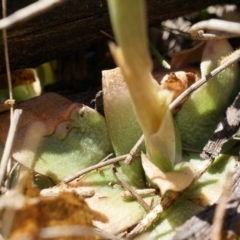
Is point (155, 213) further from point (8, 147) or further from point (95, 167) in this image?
point (8, 147)

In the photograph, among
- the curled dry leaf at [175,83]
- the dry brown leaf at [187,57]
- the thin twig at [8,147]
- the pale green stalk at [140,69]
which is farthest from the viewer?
the dry brown leaf at [187,57]

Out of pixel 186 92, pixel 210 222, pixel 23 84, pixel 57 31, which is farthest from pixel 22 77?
pixel 210 222

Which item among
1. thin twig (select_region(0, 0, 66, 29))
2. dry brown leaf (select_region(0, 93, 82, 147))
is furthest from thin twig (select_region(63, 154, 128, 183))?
thin twig (select_region(0, 0, 66, 29))

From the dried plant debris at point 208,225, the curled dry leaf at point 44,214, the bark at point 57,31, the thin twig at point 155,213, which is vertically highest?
the bark at point 57,31

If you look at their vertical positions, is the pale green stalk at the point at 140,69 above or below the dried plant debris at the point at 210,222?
above

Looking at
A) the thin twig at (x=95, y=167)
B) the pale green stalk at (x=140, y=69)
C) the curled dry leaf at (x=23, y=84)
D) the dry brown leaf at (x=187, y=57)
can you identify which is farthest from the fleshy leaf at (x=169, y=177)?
the curled dry leaf at (x=23, y=84)

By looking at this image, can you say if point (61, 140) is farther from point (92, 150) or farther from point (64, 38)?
point (64, 38)

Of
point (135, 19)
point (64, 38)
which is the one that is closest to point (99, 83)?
point (64, 38)

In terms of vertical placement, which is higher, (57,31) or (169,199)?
(57,31)

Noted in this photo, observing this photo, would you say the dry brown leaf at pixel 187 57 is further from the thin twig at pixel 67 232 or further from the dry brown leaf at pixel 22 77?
the thin twig at pixel 67 232
